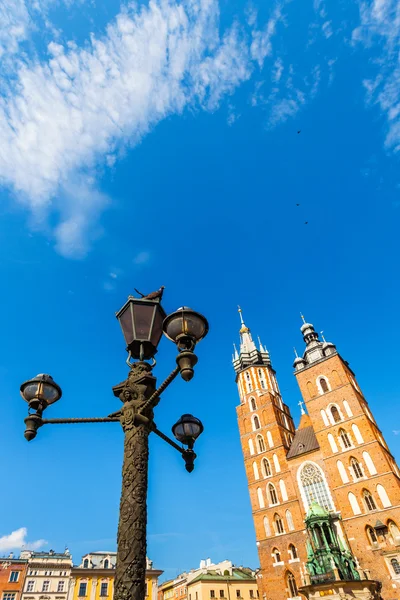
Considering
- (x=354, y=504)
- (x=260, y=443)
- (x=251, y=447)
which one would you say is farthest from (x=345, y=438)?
(x=251, y=447)

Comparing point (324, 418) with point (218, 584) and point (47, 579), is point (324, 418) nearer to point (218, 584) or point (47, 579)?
point (218, 584)

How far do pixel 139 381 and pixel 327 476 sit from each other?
107ft

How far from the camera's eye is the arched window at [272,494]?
33625 millimetres

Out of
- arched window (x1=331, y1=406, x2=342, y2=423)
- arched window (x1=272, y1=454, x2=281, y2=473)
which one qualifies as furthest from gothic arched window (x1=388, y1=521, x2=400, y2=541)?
arched window (x1=272, y1=454, x2=281, y2=473)

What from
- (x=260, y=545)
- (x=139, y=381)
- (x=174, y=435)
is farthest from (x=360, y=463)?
(x=139, y=381)

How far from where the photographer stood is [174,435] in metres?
5.36

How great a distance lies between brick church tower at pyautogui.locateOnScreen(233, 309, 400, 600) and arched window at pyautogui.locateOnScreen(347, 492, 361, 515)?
69 millimetres

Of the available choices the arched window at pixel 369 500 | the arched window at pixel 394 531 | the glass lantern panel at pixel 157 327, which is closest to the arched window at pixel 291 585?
the arched window at pixel 369 500

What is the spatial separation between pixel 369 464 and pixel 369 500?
2.56 metres

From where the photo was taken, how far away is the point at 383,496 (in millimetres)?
27266

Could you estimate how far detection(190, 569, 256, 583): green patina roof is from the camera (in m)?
47.5

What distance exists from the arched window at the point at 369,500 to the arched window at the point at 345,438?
371cm

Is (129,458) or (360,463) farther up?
(360,463)

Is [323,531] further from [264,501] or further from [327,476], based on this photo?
[264,501]
